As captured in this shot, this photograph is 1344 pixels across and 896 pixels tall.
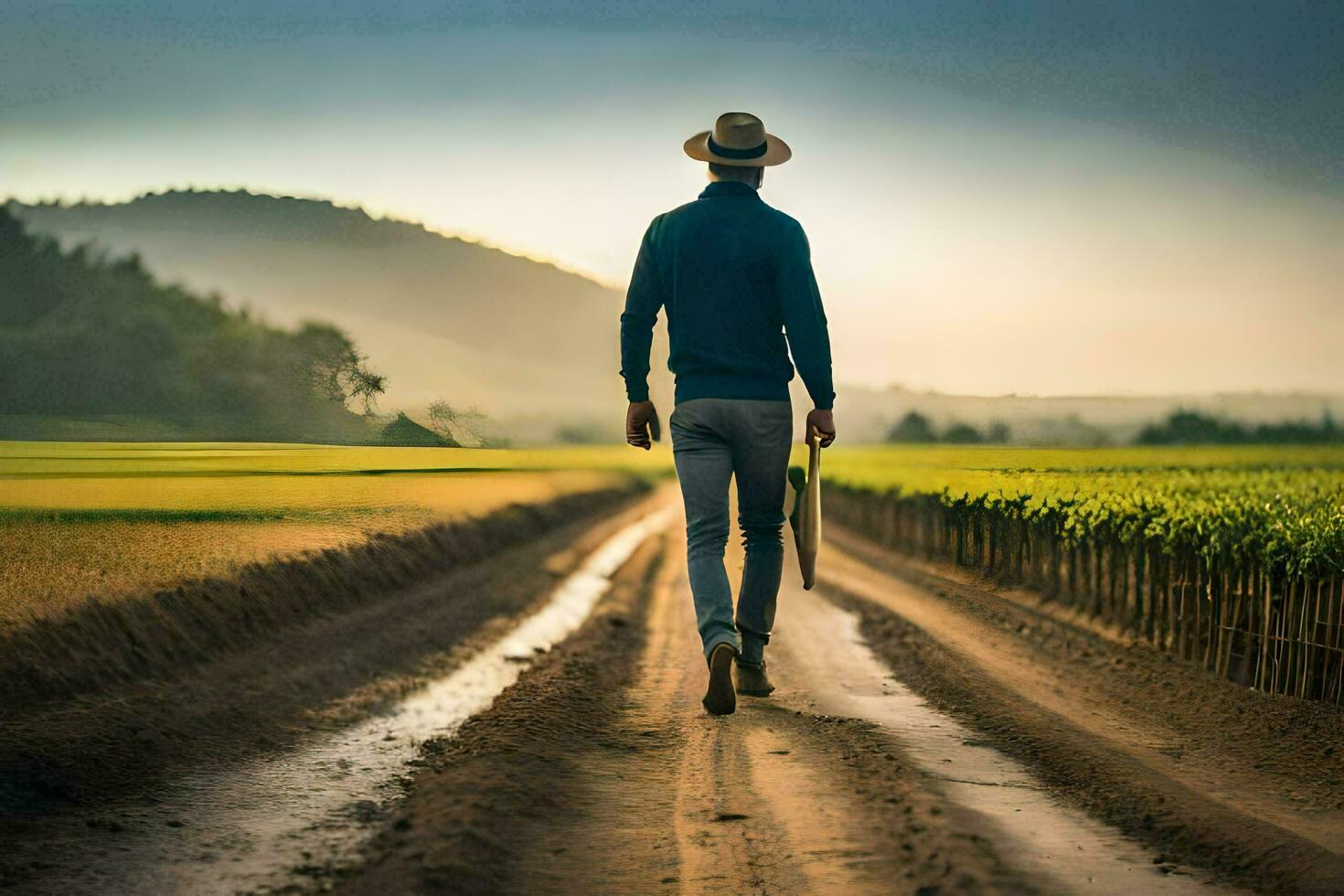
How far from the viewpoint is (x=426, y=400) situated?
1335cm

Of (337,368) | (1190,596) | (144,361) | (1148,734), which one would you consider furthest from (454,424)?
A: (144,361)

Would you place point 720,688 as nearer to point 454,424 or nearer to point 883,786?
point 883,786

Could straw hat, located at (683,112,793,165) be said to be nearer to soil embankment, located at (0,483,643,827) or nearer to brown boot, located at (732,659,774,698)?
brown boot, located at (732,659,774,698)

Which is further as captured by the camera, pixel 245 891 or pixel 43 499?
pixel 43 499

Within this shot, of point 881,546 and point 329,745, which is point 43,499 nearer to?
point 329,745

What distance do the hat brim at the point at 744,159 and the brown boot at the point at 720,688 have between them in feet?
7.72

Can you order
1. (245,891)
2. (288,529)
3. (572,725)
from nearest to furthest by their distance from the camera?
(245,891) → (572,725) → (288,529)

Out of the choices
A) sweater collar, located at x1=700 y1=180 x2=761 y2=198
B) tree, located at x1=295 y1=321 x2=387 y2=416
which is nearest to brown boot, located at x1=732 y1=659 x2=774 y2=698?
sweater collar, located at x1=700 y1=180 x2=761 y2=198

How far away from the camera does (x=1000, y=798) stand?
4.62 meters

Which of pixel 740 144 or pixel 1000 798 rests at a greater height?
pixel 740 144

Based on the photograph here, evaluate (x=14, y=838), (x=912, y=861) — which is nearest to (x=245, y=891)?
(x=14, y=838)

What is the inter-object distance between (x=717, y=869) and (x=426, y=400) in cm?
1022

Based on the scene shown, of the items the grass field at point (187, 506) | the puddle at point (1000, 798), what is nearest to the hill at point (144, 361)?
the grass field at point (187, 506)

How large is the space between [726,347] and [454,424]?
271 inches
